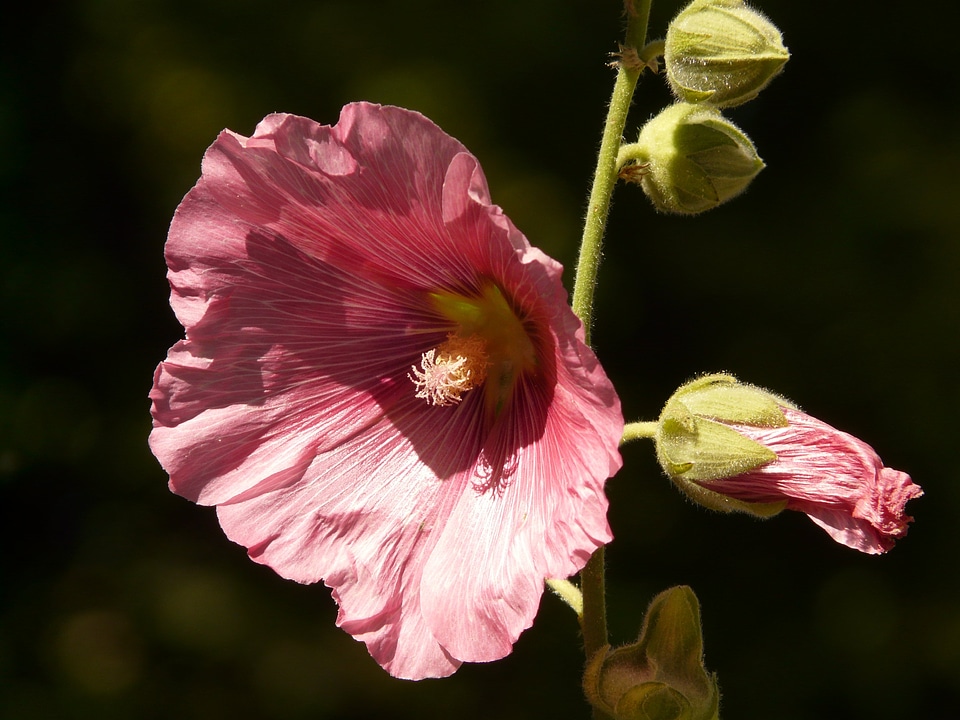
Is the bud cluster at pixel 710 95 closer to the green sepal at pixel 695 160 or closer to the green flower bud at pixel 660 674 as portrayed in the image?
the green sepal at pixel 695 160

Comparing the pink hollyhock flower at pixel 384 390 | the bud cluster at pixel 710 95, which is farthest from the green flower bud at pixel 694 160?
the pink hollyhock flower at pixel 384 390

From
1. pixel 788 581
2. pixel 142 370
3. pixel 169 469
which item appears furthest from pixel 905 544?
pixel 169 469

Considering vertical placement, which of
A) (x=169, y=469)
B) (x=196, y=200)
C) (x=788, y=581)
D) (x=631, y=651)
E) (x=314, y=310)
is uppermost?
(x=196, y=200)

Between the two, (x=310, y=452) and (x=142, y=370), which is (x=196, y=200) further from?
(x=142, y=370)

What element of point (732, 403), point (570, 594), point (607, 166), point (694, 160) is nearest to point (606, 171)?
point (607, 166)

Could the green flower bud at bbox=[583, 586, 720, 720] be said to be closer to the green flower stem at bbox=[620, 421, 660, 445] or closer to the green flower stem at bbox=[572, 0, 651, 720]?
the green flower stem at bbox=[572, 0, 651, 720]

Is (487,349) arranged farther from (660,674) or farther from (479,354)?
(660,674)

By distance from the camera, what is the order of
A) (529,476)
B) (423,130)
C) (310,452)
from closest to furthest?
(423,130)
(529,476)
(310,452)
